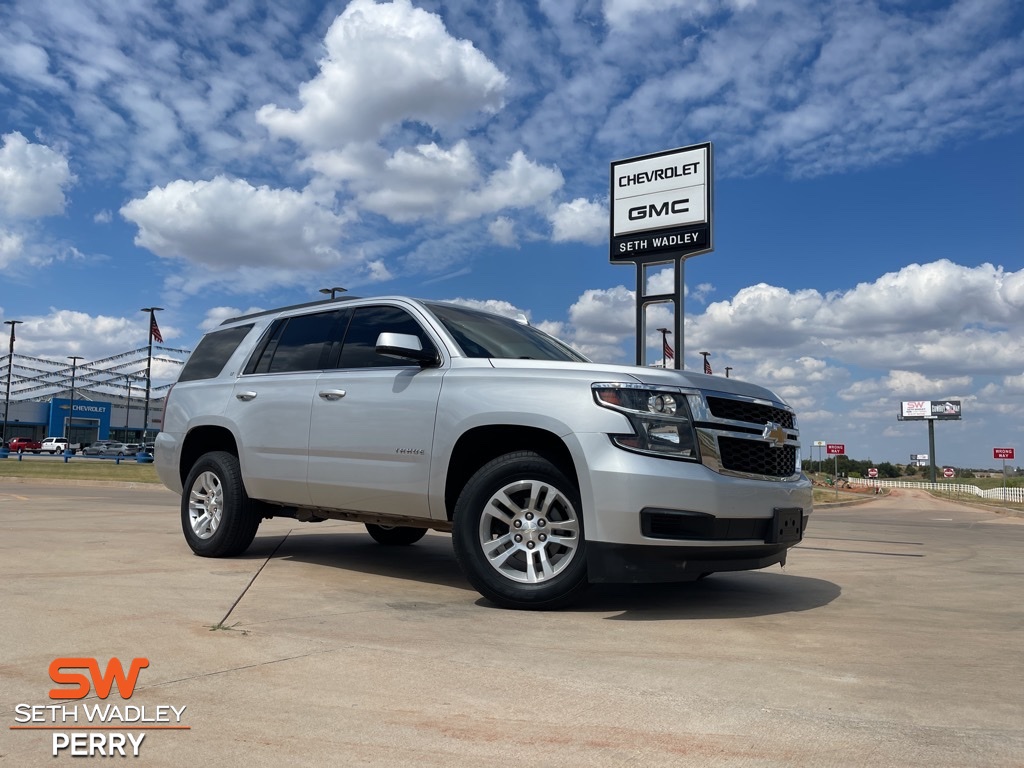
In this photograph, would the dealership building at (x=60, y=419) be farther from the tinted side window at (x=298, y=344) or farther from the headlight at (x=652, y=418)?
the headlight at (x=652, y=418)

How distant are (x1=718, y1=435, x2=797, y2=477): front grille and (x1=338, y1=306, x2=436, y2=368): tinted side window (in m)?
2.19

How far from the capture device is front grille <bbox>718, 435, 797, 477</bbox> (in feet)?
16.2

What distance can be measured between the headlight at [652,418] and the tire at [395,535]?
12.8ft

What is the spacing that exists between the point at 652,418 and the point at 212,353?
180 inches

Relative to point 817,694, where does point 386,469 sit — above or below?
above

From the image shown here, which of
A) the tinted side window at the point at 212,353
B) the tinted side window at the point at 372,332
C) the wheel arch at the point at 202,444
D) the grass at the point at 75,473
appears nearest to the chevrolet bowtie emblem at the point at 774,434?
the tinted side window at the point at 372,332

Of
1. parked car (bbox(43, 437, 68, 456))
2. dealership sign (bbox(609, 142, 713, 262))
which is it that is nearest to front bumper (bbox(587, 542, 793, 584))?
dealership sign (bbox(609, 142, 713, 262))

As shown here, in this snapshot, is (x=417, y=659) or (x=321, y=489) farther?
(x=321, y=489)

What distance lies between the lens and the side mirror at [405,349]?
5.34m

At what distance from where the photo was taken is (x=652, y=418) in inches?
187

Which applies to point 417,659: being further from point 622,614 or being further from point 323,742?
point 622,614

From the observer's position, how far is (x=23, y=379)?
8906 centimetres

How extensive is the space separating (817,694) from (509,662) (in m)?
1.25

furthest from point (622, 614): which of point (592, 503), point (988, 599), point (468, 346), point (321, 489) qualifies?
point (988, 599)
